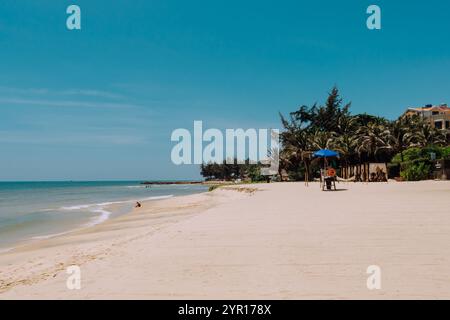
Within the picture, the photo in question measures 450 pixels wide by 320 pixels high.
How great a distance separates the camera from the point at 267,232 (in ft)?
28.2

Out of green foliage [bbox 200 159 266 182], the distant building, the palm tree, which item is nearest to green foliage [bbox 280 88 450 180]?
the palm tree

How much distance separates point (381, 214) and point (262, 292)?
25.2ft

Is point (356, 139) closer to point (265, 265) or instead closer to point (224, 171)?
point (265, 265)

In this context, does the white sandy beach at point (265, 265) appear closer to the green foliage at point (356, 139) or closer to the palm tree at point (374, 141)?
the green foliage at point (356, 139)

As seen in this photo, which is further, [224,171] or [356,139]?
[224,171]

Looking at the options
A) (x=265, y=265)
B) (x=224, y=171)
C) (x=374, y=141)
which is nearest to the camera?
(x=265, y=265)

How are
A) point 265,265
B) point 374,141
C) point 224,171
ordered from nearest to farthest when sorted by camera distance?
point 265,265 < point 374,141 < point 224,171

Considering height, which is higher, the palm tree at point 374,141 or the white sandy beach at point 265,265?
the palm tree at point 374,141

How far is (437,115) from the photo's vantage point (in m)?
71.4

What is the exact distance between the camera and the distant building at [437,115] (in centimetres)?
7012

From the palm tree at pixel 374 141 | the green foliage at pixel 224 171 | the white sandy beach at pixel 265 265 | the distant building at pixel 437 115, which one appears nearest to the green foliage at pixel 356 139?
the palm tree at pixel 374 141

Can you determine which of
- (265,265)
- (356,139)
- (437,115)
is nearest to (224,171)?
Result: (437,115)

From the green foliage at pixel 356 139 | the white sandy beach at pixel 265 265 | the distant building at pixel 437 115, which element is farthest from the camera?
the distant building at pixel 437 115
